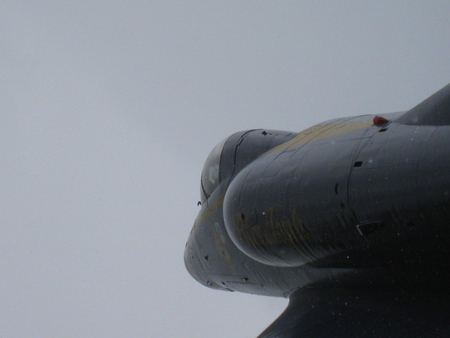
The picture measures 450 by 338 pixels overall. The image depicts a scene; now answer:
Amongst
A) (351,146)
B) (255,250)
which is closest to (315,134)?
(351,146)

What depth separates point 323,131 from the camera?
946cm

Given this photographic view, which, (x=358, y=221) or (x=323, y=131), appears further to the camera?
(x=323, y=131)

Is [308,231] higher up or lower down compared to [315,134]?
lower down

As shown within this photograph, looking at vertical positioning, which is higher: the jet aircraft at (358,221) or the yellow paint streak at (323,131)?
the yellow paint streak at (323,131)

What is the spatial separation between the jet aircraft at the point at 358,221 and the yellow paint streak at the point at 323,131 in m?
0.04

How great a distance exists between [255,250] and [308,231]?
145 centimetres

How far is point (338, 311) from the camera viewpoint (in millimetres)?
8773

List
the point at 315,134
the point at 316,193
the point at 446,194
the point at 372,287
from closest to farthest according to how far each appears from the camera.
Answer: the point at 446,194 → the point at 316,193 → the point at 372,287 → the point at 315,134

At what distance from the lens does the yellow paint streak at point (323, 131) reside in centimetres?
882

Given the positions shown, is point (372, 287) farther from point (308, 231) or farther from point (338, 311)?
point (308, 231)

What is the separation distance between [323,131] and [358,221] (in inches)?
117

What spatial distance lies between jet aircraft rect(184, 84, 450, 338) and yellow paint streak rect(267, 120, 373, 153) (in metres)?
0.04

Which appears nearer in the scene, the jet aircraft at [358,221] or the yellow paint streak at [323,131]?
the jet aircraft at [358,221]

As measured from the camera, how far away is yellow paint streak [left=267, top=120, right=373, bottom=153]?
882 cm
